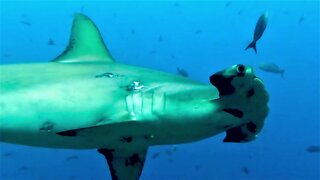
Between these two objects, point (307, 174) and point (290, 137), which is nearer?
point (307, 174)

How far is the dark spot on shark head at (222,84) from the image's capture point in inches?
92.0

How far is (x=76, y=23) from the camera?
3.66 meters

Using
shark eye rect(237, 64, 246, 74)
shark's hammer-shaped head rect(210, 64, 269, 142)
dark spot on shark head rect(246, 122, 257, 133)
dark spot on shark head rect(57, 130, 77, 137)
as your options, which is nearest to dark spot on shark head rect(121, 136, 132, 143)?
dark spot on shark head rect(57, 130, 77, 137)

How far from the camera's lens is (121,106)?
263 cm

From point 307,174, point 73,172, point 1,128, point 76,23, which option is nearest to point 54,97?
point 1,128

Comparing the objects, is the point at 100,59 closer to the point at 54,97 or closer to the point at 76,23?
Result: the point at 76,23

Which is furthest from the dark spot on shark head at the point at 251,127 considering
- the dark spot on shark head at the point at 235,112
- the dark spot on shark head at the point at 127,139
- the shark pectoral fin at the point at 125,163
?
the shark pectoral fin at the point at 125,163

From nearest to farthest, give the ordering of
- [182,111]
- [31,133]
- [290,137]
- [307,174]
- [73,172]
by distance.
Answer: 1. [182,111]
2. [31,133]
3. [73,172]
4. [307,174]
5. [290,137]

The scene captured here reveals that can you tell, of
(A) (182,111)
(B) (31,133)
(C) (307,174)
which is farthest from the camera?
(C) (307,174)

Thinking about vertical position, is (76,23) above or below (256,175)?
above

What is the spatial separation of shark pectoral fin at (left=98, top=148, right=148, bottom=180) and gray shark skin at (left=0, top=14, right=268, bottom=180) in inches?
9.1

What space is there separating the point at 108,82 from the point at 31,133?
0.53 m

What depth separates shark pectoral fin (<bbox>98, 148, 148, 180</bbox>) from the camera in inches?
130

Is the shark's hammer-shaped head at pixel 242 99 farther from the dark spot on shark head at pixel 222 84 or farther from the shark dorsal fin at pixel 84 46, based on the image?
the shark dorsal fin at pixel 84 46
